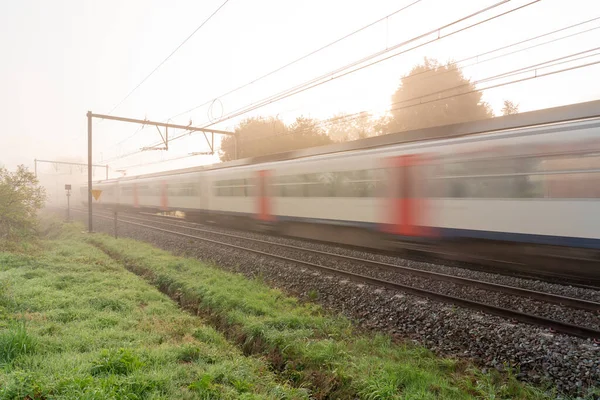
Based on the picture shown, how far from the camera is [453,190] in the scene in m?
8.29

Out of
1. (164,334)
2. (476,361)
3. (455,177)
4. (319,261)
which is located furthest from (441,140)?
(164,334)

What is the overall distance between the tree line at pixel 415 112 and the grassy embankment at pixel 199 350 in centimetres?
1728

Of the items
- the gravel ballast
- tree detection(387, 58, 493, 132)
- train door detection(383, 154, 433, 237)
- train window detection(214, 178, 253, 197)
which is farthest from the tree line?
the gravel ballast

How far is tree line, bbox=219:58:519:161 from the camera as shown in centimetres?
2847

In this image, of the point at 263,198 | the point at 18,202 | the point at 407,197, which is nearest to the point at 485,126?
the point at 407,197

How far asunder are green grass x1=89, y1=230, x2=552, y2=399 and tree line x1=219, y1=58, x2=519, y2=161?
17.1 m

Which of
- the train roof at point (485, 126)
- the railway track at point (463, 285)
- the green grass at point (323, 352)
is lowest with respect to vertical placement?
the green grass at point (323, 352)

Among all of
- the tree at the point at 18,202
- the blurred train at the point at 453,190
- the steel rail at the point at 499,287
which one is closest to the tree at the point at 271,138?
the tree at the point at 18,202

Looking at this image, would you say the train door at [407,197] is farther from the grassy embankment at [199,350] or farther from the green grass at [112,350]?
the green grass at [112,350]

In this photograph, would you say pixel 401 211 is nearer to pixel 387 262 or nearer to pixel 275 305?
pixel 387 262

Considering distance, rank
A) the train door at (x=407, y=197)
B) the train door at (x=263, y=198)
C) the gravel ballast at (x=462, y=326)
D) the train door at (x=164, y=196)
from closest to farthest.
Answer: the gravel ballast at (x=462, y=326) < the train door at (x=407, y=197) < the train door at (x=263, y=198) < the train door at (x=164, y=196)

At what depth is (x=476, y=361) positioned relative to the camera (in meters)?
4.83

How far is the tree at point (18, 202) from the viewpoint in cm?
1471

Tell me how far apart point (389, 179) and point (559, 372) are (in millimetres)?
6036
